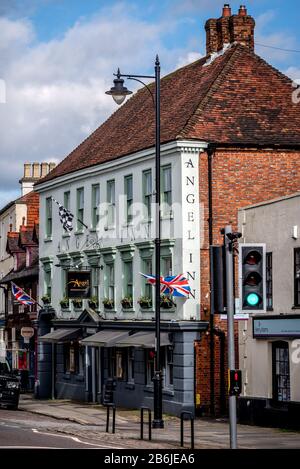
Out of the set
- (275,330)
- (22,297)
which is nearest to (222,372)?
(275,330)

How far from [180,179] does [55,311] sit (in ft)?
45.4

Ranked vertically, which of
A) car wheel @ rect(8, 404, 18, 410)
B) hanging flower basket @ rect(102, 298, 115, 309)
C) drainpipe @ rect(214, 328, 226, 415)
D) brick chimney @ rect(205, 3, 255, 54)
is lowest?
car wheel @ rect(8, 404, 18, 410)

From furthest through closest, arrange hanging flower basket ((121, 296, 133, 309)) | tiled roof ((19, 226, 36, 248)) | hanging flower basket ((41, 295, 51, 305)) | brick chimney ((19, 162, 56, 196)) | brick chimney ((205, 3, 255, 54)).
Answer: brick chimney ((19, 162, 56, 196)) → tiled roof ((19, 226, 36, 248)) → hanging flower basket ((41, 295, 51, 305)) → brick chimney ((205, 3, 255, 54)) → hanging flower basket ((121, 296, 133, 309))

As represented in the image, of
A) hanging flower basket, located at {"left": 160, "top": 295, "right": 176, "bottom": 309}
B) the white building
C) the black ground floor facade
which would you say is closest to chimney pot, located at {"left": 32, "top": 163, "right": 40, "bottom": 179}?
the black ground floor facade

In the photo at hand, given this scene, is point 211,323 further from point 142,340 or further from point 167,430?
point 167,430

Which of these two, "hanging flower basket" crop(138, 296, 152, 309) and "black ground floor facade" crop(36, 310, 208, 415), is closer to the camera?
"black ground floor facade" crop(36, 310, 208, 415)

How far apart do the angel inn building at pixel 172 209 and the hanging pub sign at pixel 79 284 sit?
55 millimetres

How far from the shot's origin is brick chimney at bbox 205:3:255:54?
43.9 metres

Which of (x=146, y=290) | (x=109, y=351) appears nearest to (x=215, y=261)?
(x=146, y=290)

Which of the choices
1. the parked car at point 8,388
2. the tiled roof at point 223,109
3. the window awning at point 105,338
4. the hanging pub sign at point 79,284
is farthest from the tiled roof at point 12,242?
the parked car at point 8,388

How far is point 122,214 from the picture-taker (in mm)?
44031

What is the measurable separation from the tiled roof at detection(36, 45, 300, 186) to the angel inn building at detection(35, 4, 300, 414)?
52 millimetres

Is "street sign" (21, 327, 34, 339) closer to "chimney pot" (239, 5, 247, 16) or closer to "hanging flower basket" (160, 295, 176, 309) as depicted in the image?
"hanging flower basket" (160, 295, 176, 309)

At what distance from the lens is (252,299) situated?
21.1m
